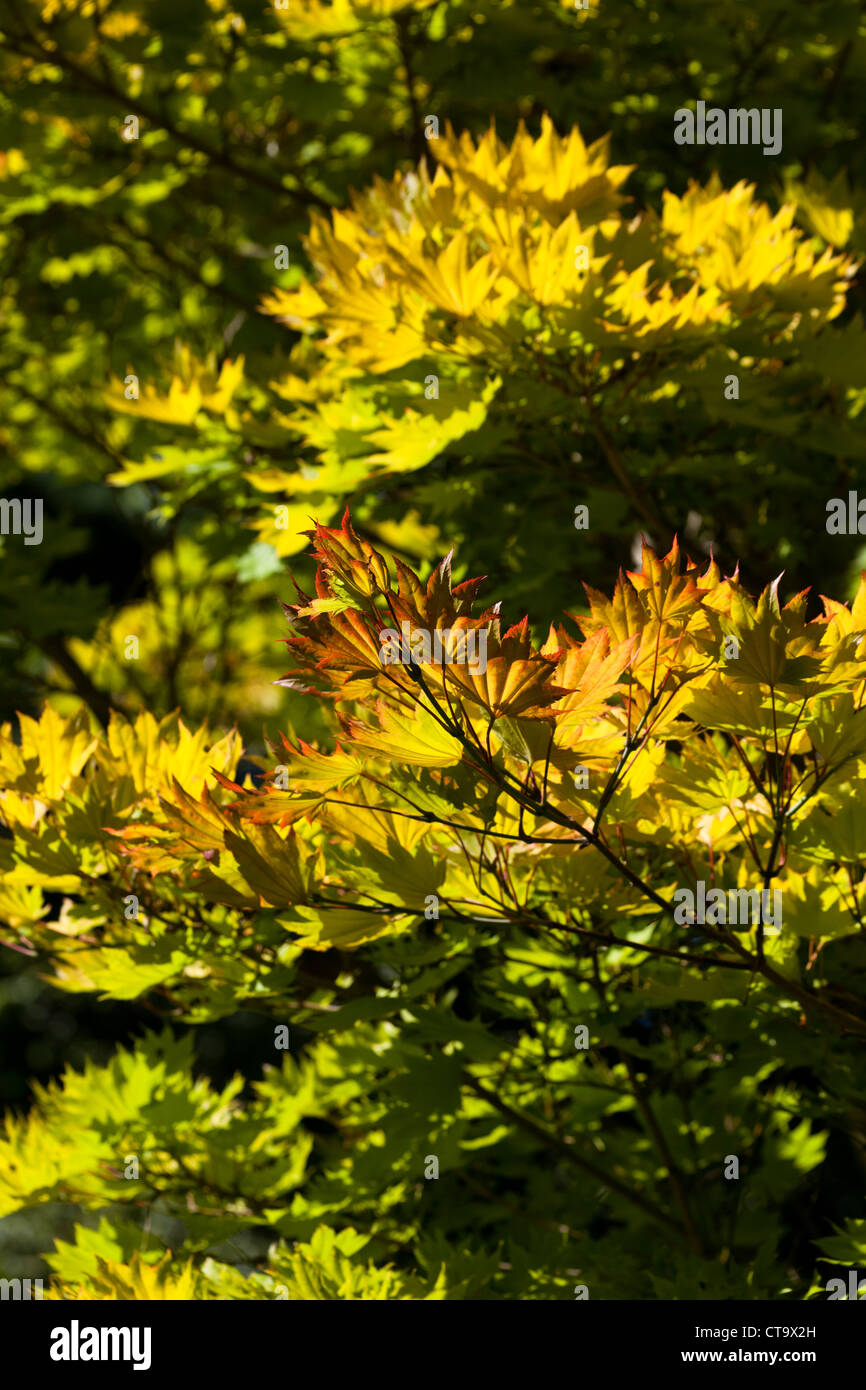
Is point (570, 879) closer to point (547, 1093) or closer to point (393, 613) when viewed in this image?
point (393, 613)

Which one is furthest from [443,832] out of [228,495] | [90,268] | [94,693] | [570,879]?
[90,268]

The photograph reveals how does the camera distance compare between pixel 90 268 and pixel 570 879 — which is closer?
pixel 570 879

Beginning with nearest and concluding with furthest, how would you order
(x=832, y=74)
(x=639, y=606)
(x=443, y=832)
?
1. (x=639, y=606)
2. (x=443, y=832)
3. (x=832, y=74)

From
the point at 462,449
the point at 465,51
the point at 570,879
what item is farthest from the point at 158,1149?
the point at 465,51

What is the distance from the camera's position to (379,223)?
85.9 inches

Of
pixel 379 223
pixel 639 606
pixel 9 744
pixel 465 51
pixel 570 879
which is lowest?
pixel 570 879

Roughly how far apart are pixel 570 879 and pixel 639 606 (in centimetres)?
47

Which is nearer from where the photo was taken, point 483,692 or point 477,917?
point 483,692

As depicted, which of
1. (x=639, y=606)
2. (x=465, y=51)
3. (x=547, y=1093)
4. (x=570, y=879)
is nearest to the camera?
(x=639, y=606)

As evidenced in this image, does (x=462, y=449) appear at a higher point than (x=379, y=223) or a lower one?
lower

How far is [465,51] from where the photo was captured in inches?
113

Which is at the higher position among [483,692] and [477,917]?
[483,692]

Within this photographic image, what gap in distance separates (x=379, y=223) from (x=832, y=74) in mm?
1912

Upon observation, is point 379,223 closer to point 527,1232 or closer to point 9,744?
point 9,744
